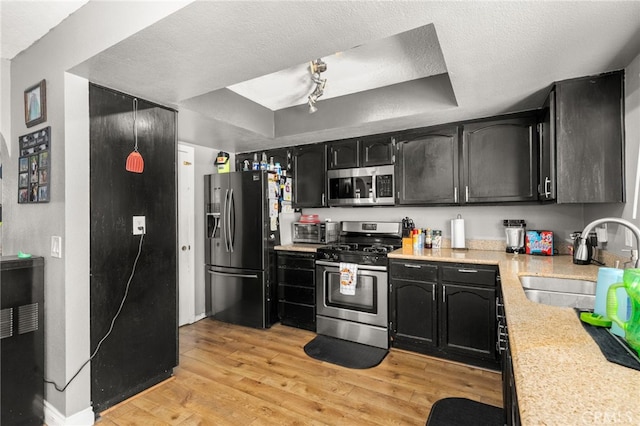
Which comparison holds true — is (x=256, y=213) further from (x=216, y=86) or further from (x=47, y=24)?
(x=47, y=24)

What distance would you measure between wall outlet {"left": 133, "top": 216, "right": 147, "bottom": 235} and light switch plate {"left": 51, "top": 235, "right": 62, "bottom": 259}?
427 millimetres

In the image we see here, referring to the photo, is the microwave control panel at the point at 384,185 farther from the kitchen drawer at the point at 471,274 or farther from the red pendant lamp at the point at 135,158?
the red pendant lamp at the point at 135,158

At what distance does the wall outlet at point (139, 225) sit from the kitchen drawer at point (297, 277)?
169cm

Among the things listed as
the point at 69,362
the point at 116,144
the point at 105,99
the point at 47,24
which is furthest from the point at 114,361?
the point at 47,24

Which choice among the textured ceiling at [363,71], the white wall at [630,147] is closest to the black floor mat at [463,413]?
the white wall at [630,147]

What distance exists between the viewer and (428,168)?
3119mm

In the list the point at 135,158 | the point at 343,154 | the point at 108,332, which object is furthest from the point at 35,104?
the point at 343,154

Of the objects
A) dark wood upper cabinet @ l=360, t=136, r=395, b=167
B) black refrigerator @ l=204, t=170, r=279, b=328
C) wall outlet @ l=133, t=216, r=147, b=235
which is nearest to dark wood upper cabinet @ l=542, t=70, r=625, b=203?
dark wood upper cabinet @ l=360, t=136, r=395, b=167

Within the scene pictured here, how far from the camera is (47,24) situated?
6.26 ft

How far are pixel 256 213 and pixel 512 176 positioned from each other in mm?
2611

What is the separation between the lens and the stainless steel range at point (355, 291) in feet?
9.75

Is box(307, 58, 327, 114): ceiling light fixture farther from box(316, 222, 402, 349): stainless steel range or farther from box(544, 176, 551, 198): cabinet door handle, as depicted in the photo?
box(544, 176, 551, 198): cabinet door handle

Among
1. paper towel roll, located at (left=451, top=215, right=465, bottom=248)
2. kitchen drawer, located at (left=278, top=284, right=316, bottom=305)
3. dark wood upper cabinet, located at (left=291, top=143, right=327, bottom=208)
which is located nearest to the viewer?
paper towel roll, located at (left=451, top=215, right=465, bottom=248)

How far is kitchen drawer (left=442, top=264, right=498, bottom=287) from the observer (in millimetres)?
2492
